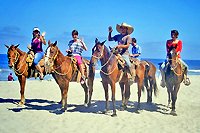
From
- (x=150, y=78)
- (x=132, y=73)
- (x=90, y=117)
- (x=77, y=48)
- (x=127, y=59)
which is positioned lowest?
(x=90, y=117)

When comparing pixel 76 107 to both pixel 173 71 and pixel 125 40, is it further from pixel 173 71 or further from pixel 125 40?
pixel 173 71

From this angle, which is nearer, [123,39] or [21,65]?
[123,39]

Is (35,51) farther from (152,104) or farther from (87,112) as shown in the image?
(152,104)

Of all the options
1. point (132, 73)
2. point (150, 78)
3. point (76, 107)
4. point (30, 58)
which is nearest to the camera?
point (132, 73)

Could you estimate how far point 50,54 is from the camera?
8914 millimetres

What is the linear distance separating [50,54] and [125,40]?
8.13 ft

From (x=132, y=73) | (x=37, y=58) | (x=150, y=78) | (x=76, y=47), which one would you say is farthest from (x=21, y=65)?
(x=150, y=78)

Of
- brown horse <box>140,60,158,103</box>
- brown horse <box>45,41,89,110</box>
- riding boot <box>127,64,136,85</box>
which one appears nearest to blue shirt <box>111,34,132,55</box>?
riding boot <box>127,64,136,85</box>

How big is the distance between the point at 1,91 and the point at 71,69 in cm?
611

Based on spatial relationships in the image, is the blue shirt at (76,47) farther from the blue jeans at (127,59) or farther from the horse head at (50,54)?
the blue jeans at (127,59)

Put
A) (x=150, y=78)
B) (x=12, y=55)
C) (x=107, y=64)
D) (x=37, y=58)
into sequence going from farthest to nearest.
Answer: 1. (x=150, y=78)
2. (x=37, y=58)
3. (x=12, y=55)
4. (x=107, y=64)

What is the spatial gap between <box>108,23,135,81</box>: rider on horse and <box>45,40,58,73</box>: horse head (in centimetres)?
200

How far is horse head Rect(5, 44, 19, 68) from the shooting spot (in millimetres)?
10041

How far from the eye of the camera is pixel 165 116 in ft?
30.8
